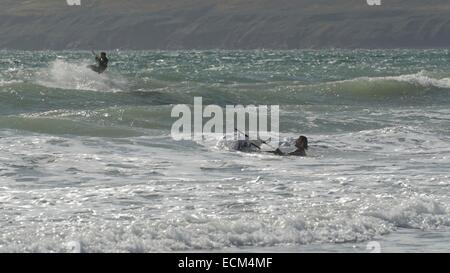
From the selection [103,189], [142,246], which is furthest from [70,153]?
[142,246]

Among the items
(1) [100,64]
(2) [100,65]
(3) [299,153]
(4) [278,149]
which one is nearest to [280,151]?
(4) [278,149]

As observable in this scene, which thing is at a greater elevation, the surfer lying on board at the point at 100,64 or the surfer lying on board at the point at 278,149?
the surfer lying on board at the point at 100,64

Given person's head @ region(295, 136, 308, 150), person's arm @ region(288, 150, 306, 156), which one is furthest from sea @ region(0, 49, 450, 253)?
person's head @ region(295, 136, 308, 150)

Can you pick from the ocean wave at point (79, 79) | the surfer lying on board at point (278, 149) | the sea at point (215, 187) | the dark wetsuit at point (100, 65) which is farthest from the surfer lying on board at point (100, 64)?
the surfer lying on board at point (278, 149)

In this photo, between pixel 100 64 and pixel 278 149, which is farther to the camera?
pixel 100 64

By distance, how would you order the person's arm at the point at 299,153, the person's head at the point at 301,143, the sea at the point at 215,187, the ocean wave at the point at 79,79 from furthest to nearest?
the ocean wave at the point at 79,79
the person's arm at the point at 299,153
the person's head at the point at 301,143
the sea at the point at 215,187

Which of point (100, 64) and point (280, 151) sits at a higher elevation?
A: point (100, 64)

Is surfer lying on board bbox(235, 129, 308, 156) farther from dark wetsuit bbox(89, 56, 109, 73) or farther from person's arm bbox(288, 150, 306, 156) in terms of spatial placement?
dark wetsuit bbox(89, 56, 109, 73)

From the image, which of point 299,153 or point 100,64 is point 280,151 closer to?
point 299,153

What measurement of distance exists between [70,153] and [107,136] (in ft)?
13.0

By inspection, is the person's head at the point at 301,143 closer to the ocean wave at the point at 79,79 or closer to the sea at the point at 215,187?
the sea at the point at 215,187
